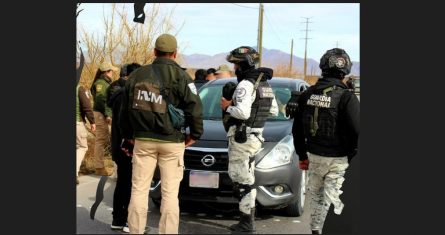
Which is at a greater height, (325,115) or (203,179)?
(325,115)

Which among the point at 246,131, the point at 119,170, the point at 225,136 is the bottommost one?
the point at 119,170

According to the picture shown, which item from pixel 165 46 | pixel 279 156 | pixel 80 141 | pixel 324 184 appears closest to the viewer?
pixel 165 46

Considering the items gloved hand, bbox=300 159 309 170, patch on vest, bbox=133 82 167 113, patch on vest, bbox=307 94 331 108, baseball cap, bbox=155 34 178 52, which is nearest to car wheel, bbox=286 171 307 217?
gloved hand, bbox=300 159 309 170

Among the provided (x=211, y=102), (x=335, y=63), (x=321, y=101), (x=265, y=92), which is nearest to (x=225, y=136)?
(x=265, y=92)

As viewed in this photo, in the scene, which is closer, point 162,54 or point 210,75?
point 162,54

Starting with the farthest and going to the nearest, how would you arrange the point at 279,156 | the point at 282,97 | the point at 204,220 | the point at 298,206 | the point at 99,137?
the point at 99,137
the point at 282,97
the point at 298,206
the point at 204,220
the point at 279,156

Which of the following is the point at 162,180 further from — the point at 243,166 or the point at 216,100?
the point at 216,100

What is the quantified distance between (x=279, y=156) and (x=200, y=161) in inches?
35.0

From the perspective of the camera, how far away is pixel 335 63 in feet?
16.3

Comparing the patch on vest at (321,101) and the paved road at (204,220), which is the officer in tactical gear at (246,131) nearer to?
the paved road at (204,220)

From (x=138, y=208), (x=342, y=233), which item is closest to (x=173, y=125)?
(x=138, y=208)

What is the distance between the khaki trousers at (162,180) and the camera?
469 centimetres

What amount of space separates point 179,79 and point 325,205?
6.23 ft

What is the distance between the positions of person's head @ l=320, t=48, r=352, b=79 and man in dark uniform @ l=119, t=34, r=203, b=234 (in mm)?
1303
